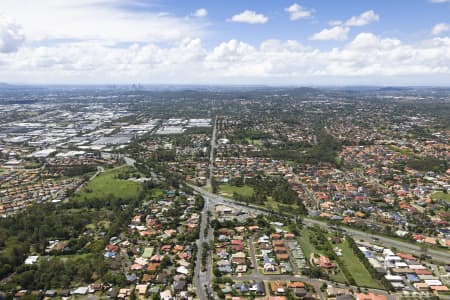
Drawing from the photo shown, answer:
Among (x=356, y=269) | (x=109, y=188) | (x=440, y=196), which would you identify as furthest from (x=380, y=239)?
(x=109, y=188)

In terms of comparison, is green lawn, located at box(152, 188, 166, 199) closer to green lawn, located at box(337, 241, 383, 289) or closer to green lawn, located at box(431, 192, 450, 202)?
green lawn, located at box(337, 241, 383, 289)

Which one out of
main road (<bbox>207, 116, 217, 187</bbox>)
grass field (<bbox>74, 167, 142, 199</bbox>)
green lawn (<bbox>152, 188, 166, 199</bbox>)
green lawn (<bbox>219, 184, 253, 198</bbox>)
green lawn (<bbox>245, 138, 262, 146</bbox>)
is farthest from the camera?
green lawn (<bbox>245, 138, 262, 146</bbox>)

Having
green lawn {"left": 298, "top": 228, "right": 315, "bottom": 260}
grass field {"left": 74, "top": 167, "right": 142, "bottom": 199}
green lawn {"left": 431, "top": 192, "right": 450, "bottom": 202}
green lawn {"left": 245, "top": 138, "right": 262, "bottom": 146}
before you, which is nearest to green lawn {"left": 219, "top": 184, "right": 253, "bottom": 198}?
grass field {"left": 74, "top": 167, "right": 142, "bottom": 199}

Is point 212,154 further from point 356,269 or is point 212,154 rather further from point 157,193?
point 356,269

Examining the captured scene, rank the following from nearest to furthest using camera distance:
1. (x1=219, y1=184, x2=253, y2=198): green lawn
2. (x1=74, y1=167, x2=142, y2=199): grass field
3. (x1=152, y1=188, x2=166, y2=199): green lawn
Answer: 1. (x1=152, y1=188, x2=166, y2=199): green lawn
2. (x1=74, y1=167, x2=142, y2=199): grass field
3. (x1=219, y1=184, x2=253, y2=198): green lawn

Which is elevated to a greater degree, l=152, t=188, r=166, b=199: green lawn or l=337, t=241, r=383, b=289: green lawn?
l=152, t=188, r=166, b=199: green lawn

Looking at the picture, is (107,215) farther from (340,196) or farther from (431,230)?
(431,230)
